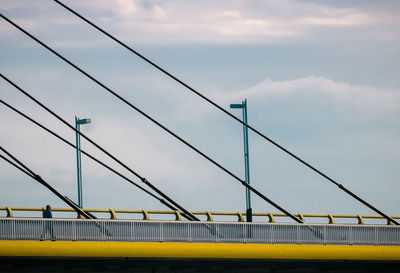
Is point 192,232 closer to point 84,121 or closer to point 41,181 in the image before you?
point 41,181

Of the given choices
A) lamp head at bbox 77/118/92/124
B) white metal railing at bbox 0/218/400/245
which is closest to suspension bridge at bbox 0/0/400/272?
white metal railing at bbox 0/218/400/245

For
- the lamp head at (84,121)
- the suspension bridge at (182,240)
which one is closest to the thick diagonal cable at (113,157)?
the suspension bridge at (182,240)

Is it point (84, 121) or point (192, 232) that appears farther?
point (84, 121)

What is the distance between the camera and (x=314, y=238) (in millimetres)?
32438

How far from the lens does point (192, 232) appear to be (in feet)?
102

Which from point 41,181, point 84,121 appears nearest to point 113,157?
point 41,181

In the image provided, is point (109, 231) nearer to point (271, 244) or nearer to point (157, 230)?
point (157, 230)

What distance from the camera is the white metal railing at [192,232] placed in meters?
29.2

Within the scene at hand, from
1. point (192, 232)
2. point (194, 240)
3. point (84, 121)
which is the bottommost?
point (194, 240)

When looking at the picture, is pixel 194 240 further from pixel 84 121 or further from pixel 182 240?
pixel 84 121

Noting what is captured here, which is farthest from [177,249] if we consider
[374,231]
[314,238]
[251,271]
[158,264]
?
[374,231]

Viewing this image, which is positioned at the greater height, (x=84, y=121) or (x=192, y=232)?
(x=84, y=121)

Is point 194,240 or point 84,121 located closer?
point 194,240

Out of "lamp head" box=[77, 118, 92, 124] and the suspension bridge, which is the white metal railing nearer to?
the suspension bridge
